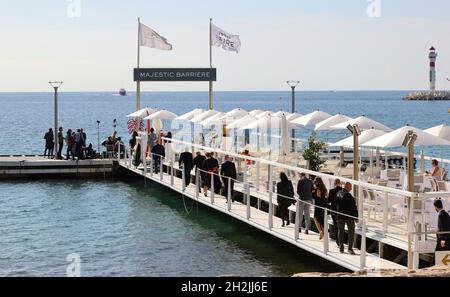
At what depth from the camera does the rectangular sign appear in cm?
3441

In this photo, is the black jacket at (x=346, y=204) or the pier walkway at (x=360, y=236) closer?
the pier walkway at (x=360, y=236)

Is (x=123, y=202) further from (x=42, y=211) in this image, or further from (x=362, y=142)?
(x=362, y=142)

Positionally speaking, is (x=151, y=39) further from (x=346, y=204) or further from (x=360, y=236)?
(x=346, y=204)

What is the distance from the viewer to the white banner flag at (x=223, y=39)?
3666cm

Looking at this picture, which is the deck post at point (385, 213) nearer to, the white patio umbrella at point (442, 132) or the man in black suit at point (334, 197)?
the man in black suit at point (334, 197)

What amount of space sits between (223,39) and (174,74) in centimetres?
371

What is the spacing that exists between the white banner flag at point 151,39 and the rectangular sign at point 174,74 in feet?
7.25

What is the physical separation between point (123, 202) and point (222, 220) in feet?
18.7

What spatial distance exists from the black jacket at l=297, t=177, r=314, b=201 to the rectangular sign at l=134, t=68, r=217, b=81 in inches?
762

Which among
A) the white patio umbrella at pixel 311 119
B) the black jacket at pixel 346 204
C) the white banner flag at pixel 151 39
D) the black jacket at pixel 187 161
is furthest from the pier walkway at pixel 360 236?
the white banner flag at pixel 151 39

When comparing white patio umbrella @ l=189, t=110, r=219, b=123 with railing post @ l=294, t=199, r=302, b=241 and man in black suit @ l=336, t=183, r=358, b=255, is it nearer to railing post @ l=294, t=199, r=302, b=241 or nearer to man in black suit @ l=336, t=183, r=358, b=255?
railing post @ l=294, t=199, r=302, b=241

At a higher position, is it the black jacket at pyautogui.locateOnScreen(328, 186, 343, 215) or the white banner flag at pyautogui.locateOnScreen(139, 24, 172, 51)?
the white banner flag at pyautogui.locateOnScreen(139, 24, 172, 51)

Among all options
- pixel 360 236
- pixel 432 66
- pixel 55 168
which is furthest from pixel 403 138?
pixel 432 66

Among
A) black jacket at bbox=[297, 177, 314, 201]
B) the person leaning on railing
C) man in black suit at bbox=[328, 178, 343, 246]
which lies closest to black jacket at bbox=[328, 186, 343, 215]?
man in black suit at bbox=[328, 178, 343, 246]
